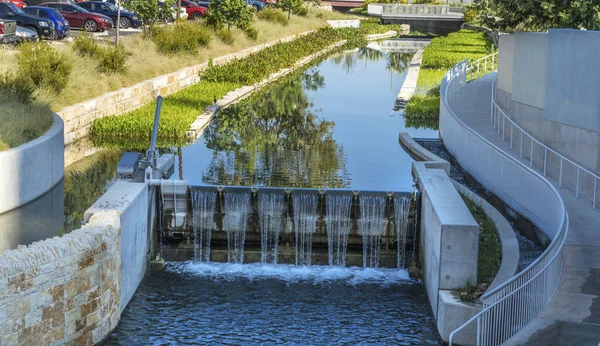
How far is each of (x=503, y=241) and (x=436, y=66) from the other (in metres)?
33.0

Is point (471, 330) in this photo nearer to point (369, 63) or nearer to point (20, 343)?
point (20, 343)

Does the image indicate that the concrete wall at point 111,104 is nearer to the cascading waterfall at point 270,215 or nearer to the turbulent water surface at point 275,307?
the cascading waterfall at point 270,215

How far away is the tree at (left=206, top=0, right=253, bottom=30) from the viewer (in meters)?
53.1

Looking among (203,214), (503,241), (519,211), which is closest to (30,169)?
(203,214)

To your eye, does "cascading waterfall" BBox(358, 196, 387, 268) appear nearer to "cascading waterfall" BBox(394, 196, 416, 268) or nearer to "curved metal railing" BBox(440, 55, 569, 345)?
"cascading waterfall" BBox(394, 196, 416, 268)

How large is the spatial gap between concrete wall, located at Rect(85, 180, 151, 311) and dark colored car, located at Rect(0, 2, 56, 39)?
27.7 meters

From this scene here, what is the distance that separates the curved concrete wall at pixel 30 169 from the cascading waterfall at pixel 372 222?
21.5 feet

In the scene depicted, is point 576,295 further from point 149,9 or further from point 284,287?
point 149,9

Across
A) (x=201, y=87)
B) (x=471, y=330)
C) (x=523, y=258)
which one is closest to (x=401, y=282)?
(x=523, y=258)

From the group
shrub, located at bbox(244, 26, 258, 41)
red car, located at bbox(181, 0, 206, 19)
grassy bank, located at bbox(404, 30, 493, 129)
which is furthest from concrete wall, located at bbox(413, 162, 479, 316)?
red car, located at bbox(181, 0, 206, 19)

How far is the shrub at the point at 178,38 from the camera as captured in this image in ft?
140

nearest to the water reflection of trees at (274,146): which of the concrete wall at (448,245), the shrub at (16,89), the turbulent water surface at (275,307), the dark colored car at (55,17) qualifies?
the turbulent water surface at (275,307)

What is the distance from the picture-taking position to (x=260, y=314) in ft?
55.6

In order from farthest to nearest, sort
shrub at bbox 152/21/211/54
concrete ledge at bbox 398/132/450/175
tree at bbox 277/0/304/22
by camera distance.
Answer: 1. tree at bbox 277/0/304/22
2. shrub at bbox 152/21/211/54
3. concrete ledge at bbox 398/132/450/175
